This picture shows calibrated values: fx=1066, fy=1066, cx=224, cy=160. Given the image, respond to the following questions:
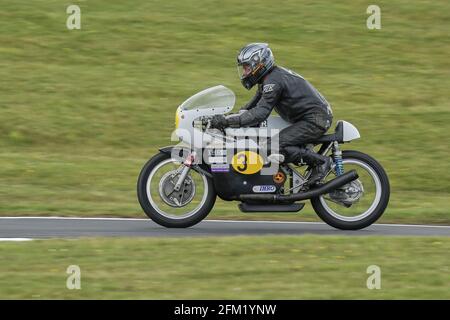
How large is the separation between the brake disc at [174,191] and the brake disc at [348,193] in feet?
5.23

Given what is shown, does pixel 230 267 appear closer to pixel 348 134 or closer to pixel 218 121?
pixel 218 121

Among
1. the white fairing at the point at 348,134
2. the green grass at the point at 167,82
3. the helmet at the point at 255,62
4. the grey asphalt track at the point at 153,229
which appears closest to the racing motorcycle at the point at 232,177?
the white fairing at the point at 348,134

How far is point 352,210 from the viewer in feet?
39.3

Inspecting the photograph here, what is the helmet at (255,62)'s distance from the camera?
11672 mm

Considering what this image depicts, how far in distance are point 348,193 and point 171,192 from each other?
6.45 ft

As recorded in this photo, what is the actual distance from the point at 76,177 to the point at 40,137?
8.38 ft

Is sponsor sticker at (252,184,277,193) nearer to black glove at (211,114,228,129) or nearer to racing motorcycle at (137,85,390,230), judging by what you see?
racing motorcycle at (137,85,390,230)

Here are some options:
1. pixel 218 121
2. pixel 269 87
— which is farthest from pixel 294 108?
pixel 218 121

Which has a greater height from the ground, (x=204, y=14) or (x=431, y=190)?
(x=204, y=14)

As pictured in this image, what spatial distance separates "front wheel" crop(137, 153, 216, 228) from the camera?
11.6m

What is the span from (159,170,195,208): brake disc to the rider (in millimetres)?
712

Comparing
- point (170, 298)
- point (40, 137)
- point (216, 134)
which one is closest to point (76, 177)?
point (40, 137)
